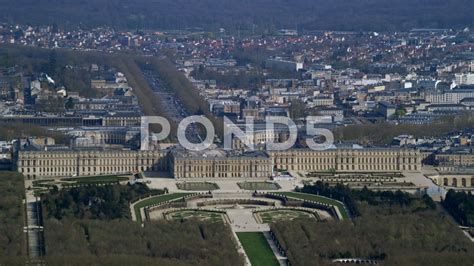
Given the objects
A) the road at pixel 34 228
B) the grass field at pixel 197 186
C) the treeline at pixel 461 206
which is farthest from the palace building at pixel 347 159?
the road at pixel 34 228

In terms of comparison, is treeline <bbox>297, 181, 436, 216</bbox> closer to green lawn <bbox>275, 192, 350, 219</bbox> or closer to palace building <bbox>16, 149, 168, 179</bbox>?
green lawn <bbox>275, 192, 350, 219</bbox>

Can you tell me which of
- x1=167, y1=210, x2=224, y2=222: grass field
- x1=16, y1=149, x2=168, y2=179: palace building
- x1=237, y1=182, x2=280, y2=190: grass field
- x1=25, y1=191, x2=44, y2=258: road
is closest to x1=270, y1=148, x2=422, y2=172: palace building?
x1=237, y1=182, x2=280, y2=190: grass field

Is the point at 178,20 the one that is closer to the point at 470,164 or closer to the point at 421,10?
the point at 421,10

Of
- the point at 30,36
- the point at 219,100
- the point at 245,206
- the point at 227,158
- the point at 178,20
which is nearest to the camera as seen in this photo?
the point at 245,206

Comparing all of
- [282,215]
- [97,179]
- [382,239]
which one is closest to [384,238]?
[382,239]

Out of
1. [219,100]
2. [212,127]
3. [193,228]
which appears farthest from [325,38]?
[193,228]

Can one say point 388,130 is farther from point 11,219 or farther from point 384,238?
point 11,219
